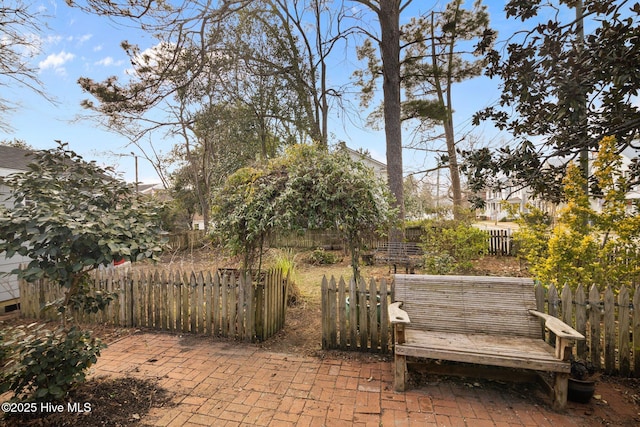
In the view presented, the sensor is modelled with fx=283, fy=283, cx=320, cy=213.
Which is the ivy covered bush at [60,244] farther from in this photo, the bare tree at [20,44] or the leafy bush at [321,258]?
the leafy bush at [321,258]

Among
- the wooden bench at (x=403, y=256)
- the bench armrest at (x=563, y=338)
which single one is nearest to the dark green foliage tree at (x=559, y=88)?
the bench armrest at (x=563, y=338)

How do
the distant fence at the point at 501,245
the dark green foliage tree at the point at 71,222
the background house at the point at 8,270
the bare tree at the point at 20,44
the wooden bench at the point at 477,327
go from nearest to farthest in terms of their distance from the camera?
the dark green foliage tree at the point at 71,222
the wooden bench at the point at 477,327
the bare tree at the point at 20,44
the background house at the point at 8,270
the distant fence at the point at 501,245

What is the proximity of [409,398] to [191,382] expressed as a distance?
7.73ft

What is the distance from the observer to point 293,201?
12.8 ft

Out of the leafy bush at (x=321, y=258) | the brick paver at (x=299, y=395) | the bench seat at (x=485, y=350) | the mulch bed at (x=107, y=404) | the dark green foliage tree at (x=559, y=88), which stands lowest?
the brick paver at (x=299, y=395)

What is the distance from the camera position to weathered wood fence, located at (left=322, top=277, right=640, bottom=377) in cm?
312

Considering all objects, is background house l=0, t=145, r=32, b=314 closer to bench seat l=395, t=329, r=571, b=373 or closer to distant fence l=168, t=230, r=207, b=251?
bench seat l=395, t=329, r=571, b=373

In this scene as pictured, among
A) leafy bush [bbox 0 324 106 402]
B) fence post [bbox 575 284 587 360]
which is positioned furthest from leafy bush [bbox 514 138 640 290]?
leafy bush [bbox 0 324 106 402]

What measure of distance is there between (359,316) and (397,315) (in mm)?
869

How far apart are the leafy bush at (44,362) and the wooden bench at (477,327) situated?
2.95 metres

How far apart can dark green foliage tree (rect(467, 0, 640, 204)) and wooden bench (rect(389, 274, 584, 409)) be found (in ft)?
6.10

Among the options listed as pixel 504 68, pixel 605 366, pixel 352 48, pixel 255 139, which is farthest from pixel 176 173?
pixel 605 366

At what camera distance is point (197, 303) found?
446 centimetres

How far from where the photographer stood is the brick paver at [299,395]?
2529 mm
